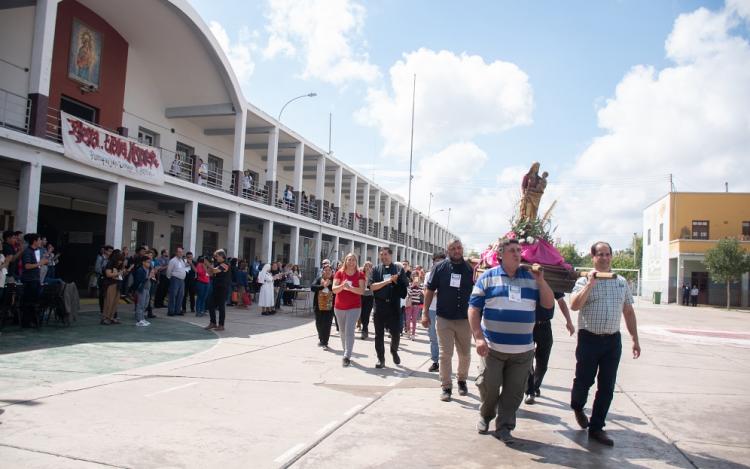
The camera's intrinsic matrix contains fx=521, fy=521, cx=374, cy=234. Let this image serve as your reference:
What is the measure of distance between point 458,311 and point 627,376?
3795 mm

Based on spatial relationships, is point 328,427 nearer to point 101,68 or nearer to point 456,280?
point 456,280

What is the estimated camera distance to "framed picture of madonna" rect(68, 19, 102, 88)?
16984 mm

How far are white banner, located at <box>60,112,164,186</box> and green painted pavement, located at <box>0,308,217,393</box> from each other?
4.70m

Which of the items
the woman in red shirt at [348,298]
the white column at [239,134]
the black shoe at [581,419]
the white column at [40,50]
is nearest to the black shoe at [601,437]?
the black shoe at [581,419]

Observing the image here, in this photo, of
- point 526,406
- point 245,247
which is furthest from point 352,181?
point 526,406

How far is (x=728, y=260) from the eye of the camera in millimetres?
35094

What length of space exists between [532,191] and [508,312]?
9.76 feet

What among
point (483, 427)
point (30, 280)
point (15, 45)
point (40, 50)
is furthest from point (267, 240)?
point (483, 427)

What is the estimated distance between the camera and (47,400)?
17.5 ft

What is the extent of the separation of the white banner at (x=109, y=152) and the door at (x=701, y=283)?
1589 inches

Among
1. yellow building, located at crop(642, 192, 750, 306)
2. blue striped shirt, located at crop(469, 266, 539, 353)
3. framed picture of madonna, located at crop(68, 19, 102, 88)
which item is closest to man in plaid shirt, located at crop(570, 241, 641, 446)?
blue striped shirt, located at crop(469, 266, 539, 353)

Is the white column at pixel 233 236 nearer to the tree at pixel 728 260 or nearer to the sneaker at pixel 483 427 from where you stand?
the sneaker at pixel 483 427

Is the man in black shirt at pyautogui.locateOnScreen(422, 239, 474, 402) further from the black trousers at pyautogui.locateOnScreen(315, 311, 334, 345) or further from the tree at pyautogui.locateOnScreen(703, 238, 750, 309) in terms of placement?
the tree at pyautogui.locateOnScreen(703, 238, 750, 309)

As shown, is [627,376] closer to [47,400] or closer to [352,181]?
[47,400]
